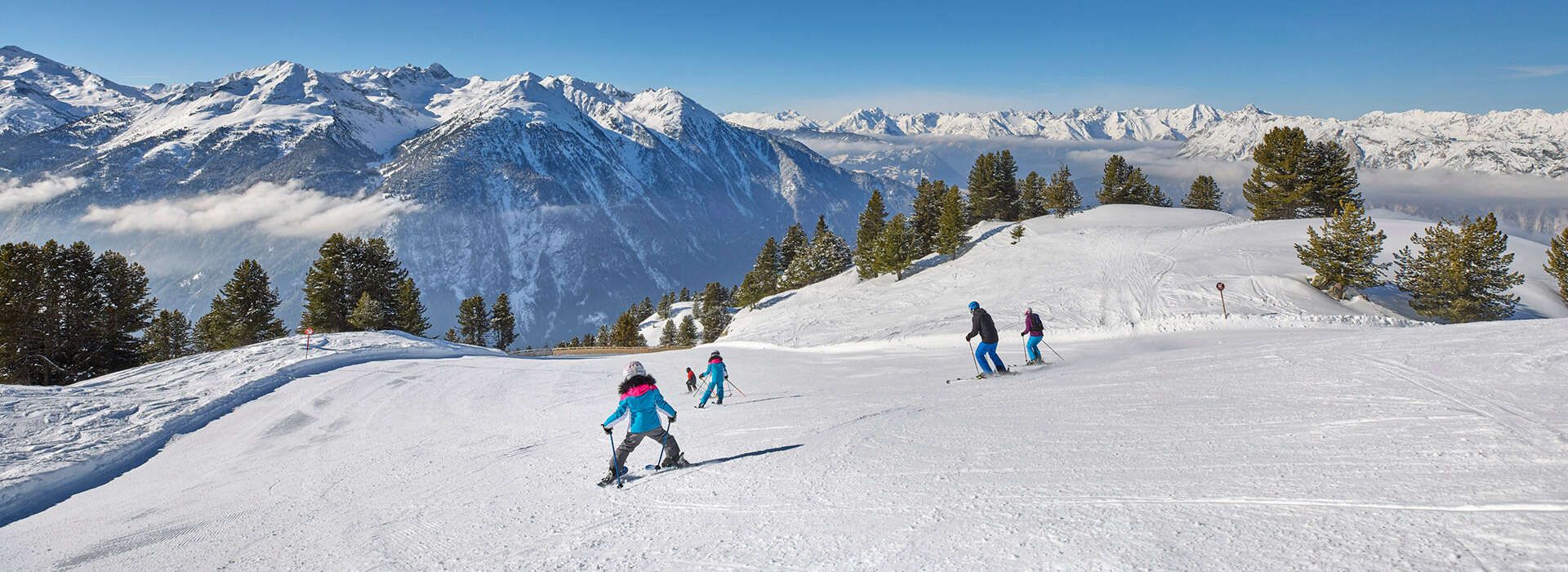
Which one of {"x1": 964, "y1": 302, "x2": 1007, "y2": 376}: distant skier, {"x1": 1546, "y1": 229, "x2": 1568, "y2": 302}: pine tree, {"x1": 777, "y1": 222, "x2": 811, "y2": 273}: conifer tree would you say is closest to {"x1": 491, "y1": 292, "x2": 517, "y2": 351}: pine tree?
{"x1": 777, "y1": 222, "x2": 811, "y2": 273}: conifer tree

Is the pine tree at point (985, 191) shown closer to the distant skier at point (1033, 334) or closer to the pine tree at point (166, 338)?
the distant skier at point (1033, 334)

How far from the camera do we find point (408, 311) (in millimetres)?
51156

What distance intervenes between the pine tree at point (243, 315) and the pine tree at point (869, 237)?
47365mm

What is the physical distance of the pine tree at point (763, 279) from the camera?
225 feet

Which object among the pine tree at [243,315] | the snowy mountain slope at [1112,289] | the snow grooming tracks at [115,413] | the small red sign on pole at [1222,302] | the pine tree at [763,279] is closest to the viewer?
the snow grooming tracks at [115,413]

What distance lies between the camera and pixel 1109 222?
5491 centimetres

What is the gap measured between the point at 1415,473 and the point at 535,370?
73.3ft

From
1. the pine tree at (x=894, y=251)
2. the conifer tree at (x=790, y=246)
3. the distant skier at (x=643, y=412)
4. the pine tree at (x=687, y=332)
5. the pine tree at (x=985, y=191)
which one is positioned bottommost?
the pine tree at (x=687, y=332)

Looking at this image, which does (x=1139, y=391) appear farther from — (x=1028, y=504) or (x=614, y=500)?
(x=614, y=500)

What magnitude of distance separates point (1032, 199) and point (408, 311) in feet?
207

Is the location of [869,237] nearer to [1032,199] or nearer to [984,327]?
[1032,199]

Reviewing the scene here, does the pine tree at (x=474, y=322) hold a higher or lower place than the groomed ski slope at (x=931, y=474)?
higher

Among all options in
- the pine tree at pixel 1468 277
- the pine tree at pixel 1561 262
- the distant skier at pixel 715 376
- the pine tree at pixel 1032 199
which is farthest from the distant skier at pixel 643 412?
the pine tree at pixel 1032 199

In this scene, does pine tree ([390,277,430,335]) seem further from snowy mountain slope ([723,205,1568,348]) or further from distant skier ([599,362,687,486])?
distant skier ([599,362,687,486])
